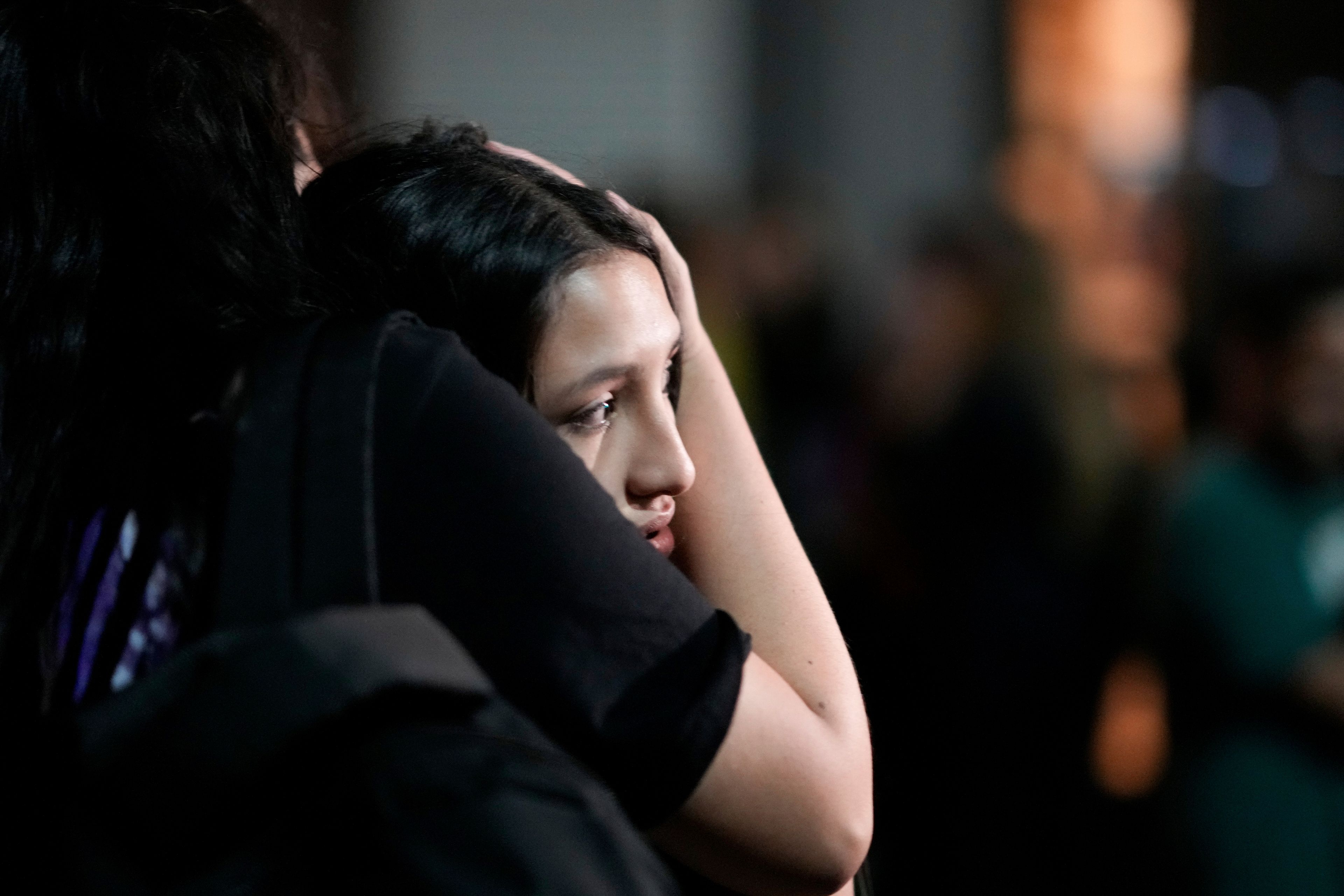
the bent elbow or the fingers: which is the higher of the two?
the fingers

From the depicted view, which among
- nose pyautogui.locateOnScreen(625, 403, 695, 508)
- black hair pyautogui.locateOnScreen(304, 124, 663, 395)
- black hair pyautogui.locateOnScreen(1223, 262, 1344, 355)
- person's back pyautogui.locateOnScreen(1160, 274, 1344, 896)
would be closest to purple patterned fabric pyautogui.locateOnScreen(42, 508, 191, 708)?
black hair pyautogui.locateOnScreen(304, 124, 663, 395)

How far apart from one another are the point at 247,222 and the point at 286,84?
213 millimetres

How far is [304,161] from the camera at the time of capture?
1177 mm

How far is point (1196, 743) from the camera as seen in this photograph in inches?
111

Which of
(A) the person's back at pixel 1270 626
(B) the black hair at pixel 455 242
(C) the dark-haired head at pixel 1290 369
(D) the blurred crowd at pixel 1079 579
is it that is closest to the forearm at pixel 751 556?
(B) the black hair at pixel 455 242

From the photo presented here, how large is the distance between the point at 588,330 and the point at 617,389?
57 millimetres

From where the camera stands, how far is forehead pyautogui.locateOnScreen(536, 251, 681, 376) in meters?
1.15

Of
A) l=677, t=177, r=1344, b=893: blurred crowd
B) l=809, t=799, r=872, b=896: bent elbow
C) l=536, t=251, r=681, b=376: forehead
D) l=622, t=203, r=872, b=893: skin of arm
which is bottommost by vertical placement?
l=677, t=177, r=1344, b=893: blurred crowd

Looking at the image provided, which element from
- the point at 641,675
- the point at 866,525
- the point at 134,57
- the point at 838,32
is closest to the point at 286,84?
the point at 134,57

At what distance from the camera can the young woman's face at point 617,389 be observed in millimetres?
1151

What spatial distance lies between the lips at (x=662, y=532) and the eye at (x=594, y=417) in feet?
0.29

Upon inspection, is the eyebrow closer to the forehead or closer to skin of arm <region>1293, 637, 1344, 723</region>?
the forehead

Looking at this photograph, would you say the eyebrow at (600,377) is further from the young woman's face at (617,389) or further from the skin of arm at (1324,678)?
the skin of arm at (1324,678)

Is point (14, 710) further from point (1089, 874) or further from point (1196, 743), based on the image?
point (1089, 874)
